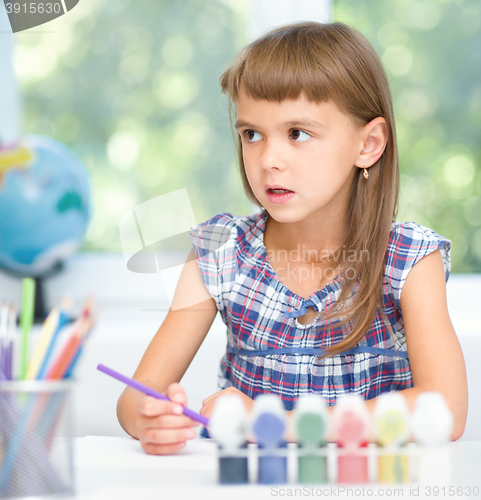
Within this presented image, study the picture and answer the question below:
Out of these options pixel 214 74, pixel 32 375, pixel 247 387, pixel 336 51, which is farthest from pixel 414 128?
pixel 32 375

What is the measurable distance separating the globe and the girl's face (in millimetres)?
660

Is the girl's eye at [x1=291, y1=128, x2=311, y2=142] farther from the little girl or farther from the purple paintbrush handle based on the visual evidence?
the purple paintbrush handle

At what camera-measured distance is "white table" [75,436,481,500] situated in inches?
13.9

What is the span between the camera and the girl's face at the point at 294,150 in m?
0.69

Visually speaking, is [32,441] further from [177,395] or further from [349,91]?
[349,91]

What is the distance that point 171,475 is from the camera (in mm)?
403

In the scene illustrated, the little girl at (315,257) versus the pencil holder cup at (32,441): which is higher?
the little girl at (315,257)

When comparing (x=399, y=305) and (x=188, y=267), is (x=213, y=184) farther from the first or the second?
(x=399, y=305)

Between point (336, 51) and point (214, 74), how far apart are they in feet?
2.49

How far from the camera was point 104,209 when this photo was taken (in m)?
1.48

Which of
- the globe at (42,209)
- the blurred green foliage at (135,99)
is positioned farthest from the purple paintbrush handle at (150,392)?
the blurred green foliage at (135,99)
